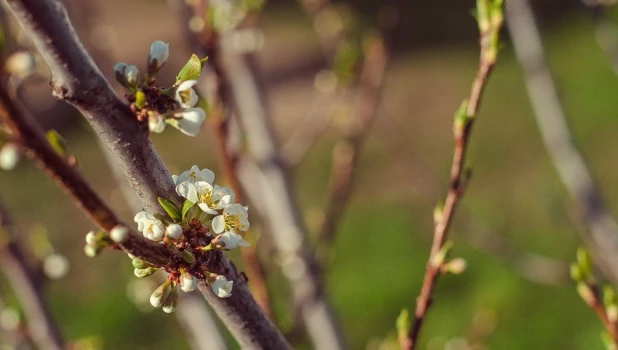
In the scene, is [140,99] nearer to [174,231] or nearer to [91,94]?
[91,94]

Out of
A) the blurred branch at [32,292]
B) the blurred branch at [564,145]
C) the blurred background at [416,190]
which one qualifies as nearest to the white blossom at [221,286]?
the blurred branch at [32,292]

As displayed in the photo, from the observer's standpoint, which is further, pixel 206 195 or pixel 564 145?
pixel 564 145

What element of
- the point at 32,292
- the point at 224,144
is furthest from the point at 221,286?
the point at 32,292

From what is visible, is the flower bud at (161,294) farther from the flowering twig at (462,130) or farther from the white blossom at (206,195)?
the flowering twig at (462,130)

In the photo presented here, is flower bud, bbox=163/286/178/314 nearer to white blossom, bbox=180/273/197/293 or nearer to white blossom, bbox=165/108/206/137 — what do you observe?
white blossom, bbox=180/273/197/293

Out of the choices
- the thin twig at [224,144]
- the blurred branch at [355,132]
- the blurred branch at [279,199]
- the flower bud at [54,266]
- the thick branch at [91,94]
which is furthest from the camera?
the blurred branch at [355,132]

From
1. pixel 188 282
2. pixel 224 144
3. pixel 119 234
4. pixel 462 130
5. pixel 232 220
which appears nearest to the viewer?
pixel 119 234
